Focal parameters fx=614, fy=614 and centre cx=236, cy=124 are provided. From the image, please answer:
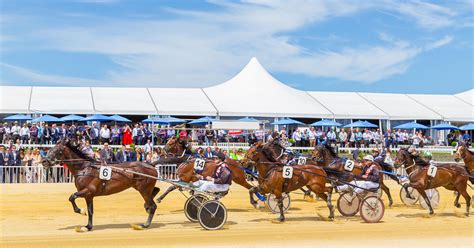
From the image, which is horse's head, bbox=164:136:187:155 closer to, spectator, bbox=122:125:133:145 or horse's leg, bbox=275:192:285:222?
horse's leg, bbox=275:192:285:222

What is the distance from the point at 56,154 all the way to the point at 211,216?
343 centimetres

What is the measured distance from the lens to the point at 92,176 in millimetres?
12484

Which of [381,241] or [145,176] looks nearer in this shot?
[381,241]

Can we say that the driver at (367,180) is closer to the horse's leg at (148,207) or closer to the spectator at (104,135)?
the horse's leg at (148,207)

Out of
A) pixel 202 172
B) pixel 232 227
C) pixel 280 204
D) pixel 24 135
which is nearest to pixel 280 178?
pixel 280 204

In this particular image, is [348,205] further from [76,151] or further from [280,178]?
[76,151]

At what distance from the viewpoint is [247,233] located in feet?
40.5

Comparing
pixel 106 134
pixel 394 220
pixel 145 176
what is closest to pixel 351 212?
pixel 394 220

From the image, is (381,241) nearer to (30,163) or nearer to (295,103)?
(30,163)

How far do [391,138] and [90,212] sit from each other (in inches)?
1045

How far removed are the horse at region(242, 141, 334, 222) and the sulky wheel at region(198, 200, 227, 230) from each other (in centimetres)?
185

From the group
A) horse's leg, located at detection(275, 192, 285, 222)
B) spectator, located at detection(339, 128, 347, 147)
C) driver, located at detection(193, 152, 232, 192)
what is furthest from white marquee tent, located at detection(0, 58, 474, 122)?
horse's leg, located at detection(275, 192, 285, 222)

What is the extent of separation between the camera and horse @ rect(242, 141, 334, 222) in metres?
14.0

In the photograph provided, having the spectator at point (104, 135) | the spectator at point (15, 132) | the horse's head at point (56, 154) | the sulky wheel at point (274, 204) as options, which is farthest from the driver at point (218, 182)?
the spectator at point (15, 132)
